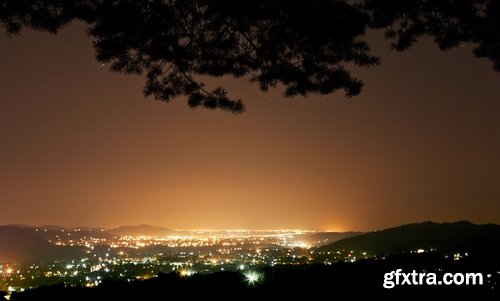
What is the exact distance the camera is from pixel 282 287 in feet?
13.9

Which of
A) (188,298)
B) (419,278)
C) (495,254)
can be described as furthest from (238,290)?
(495,254)

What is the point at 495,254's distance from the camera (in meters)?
6.06

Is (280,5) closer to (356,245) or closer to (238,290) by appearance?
(238,290)

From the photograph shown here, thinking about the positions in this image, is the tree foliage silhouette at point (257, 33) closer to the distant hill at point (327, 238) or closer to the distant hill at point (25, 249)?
the distant hill at point (25, 249)

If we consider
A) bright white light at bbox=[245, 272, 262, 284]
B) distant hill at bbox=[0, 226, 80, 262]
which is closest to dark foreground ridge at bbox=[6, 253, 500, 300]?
bright white light at bbox=[245, 272, 262, 284]

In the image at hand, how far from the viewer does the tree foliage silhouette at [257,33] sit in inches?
284

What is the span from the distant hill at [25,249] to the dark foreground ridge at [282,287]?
253 feet

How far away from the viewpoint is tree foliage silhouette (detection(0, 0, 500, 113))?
7.21 metres

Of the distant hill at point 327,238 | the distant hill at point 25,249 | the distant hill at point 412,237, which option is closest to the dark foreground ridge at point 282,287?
the distant hill at point 412,237

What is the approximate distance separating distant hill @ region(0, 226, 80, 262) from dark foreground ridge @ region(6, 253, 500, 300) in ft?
253

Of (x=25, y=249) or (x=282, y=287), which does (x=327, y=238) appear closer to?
(x=25, y=249)

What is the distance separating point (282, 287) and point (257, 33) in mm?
4811

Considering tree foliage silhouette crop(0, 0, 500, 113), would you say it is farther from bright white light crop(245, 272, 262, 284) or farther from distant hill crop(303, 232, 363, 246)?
distant hill crop(303, 232, 363, 246)

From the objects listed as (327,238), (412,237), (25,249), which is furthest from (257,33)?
(327,238)
